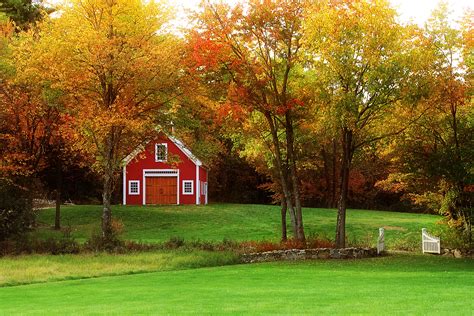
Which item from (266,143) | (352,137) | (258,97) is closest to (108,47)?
(258,97)

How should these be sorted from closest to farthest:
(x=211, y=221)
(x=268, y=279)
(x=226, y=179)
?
(x=268, y=279), (x=211, y=221), (x=226, y=179)

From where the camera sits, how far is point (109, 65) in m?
25.5

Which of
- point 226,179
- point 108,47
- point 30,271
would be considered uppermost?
point 108,47

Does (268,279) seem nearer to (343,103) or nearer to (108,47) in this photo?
(343,103)

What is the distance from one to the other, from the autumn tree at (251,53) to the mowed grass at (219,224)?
27.4 feet

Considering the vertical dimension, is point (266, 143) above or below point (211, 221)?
above

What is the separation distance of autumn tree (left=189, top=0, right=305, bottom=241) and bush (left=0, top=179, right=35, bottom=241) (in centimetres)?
948

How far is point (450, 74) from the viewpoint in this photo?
24391 millimetres

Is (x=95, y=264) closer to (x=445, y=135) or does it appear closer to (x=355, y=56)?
(x=355, y=56)

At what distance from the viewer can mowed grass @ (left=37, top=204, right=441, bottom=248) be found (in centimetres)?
3394

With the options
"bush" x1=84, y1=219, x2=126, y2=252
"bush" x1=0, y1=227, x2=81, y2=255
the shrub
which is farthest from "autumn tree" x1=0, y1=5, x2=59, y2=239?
the shrub

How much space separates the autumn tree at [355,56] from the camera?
73.5 feet

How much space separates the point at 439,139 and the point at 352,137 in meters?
3.30

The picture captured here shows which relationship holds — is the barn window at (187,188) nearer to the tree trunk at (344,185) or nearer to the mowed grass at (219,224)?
the mowed grass at (219,224)
